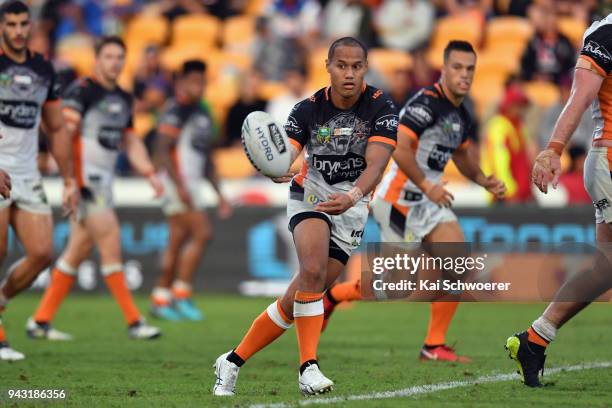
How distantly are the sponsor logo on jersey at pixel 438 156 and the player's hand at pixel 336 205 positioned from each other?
294 centimetres

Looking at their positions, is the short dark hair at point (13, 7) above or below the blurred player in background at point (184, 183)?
above

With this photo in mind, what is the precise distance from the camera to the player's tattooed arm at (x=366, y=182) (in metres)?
7.41

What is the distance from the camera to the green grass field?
7695mm

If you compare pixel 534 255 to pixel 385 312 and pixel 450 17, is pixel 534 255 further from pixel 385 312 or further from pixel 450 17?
pixel 450 17

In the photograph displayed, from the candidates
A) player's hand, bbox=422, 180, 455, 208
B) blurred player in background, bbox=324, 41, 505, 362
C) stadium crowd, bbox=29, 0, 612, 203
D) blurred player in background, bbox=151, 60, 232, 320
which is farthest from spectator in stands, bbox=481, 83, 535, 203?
player's hand, bbox=422, 180, 455, 208

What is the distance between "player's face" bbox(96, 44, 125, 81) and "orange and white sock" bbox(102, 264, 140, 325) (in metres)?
1.92

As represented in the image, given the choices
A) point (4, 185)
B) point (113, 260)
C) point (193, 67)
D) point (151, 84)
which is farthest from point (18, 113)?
point (151, 84)

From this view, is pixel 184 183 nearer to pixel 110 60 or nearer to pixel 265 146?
pixel 110 60

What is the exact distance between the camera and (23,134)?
1027cm

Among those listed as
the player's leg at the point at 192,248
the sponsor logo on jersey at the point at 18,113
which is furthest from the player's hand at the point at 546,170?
the player's leg at the point at 192,248

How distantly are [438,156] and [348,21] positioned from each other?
39.3 ft

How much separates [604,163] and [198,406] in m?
2.87

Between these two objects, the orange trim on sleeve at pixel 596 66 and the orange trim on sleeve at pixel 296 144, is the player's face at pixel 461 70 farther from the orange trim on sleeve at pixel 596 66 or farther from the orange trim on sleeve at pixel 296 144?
Answer: the orange trim on sleeve at pixel 596 66

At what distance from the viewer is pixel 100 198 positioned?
12.3 meters
